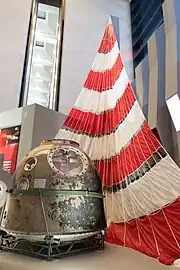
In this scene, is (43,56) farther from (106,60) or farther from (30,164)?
(30,164)

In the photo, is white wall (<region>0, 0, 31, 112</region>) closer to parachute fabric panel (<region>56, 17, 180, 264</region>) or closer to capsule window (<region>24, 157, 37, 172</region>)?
parachute fabric panel (<region>56, 17, 180, 264</region>)

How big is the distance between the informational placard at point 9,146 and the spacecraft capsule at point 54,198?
1.35m

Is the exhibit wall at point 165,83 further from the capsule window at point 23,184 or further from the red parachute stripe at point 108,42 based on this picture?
the capsule window at point 23,184

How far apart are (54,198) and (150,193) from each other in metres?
0.64

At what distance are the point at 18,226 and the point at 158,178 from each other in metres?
0.87

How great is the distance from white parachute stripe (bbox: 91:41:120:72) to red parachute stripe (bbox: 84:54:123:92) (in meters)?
0.04

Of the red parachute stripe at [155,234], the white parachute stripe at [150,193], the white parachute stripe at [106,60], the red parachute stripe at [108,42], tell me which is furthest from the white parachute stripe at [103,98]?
the red parachute stripe at [155,234]

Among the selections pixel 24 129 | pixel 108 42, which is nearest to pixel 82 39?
pixel 108 42

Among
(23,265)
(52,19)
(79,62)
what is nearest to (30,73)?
(79,62)

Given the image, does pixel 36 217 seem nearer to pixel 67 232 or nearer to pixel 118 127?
pixel 67 232

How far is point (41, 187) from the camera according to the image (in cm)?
128

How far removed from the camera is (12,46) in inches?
189

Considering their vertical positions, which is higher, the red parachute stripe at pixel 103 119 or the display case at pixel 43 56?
the display case at pixel 43 56

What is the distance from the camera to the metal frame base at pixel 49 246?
122cm
